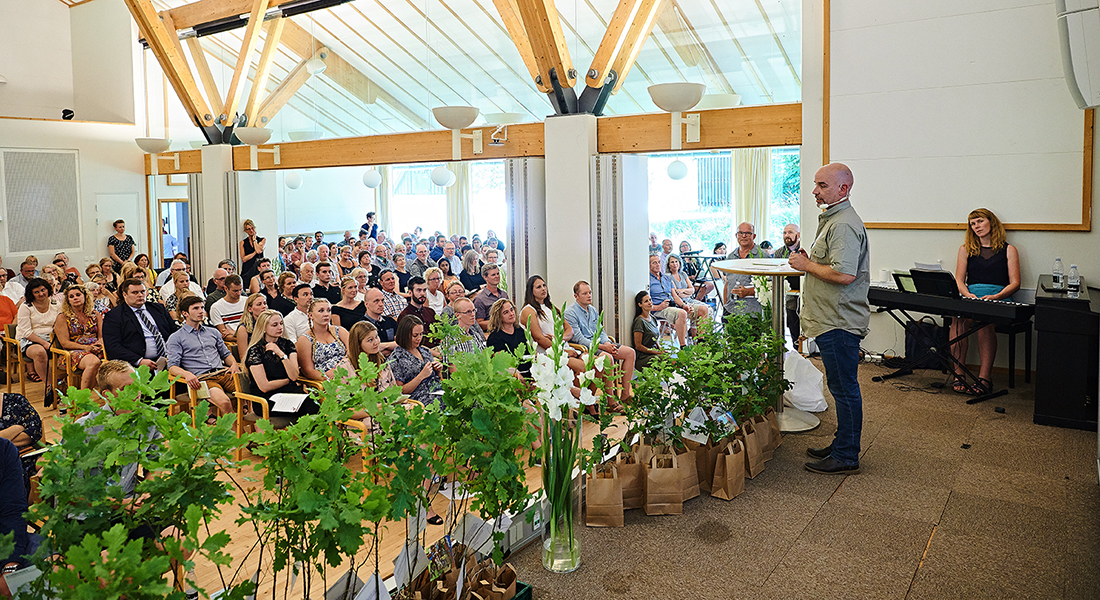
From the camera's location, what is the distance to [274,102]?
1167 centimetres

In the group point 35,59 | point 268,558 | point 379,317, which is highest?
point 35,59

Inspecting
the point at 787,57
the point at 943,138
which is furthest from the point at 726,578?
the point at 787,57

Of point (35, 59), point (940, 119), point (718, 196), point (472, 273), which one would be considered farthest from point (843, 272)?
point (35, 59)

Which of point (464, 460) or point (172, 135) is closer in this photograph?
point (464, 460)

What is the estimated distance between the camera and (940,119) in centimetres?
623

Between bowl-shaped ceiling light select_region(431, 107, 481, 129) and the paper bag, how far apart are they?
5545 mm

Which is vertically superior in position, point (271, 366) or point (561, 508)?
point (271, 366)

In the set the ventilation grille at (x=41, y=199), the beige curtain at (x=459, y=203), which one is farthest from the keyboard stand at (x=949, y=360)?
the beige curtain at (x=459, y=203)

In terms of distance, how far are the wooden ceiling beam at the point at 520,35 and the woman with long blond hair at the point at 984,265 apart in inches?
164

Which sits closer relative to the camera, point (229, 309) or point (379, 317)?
point (379, 317)

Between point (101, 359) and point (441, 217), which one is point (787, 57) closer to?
point (101, 359)

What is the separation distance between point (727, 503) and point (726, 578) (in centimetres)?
68

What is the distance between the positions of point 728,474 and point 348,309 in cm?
420

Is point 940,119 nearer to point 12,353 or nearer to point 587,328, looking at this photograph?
point 587,328
